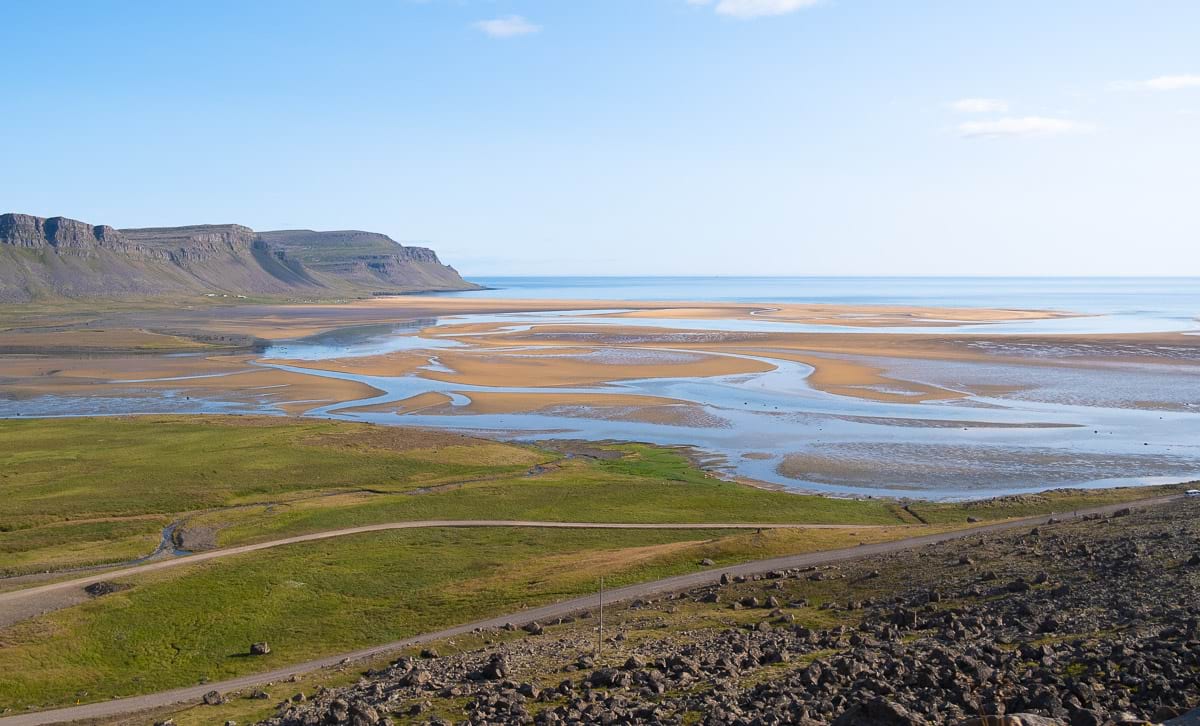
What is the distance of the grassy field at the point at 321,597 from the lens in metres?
30.6

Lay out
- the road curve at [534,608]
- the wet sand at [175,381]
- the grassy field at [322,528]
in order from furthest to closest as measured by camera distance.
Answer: the wet sand at [175,381] → the grassy field at [322,528] → the road curve at [534,608]

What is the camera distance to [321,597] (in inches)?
1453

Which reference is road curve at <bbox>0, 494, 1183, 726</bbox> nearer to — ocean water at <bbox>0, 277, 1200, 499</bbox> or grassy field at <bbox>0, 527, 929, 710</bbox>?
grassy field at <bbox>0, 527, 929, 710</bbox>

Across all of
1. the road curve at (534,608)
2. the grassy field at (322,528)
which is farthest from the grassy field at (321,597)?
the road curve at (534,608)

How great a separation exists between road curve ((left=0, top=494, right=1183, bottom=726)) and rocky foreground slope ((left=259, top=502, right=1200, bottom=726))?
1.64 metres

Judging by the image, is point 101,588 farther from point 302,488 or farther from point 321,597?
point 302,488

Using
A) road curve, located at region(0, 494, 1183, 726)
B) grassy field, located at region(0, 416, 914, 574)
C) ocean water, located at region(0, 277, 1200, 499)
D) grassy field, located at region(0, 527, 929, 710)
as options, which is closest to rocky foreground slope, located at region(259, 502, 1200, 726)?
road curve, located at region(0, 494, 1183, 726)

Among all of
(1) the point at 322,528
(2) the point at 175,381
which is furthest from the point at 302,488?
(2) the point at 175,381

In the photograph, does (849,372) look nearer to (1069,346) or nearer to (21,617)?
(1069,346)

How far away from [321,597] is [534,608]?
904cm

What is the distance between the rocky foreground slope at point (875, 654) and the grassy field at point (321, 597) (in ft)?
15.2

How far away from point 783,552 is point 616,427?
112 ft

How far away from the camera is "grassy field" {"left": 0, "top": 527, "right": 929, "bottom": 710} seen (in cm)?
3059

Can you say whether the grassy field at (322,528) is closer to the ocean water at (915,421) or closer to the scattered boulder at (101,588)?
the scattered boulder at (101,588)
